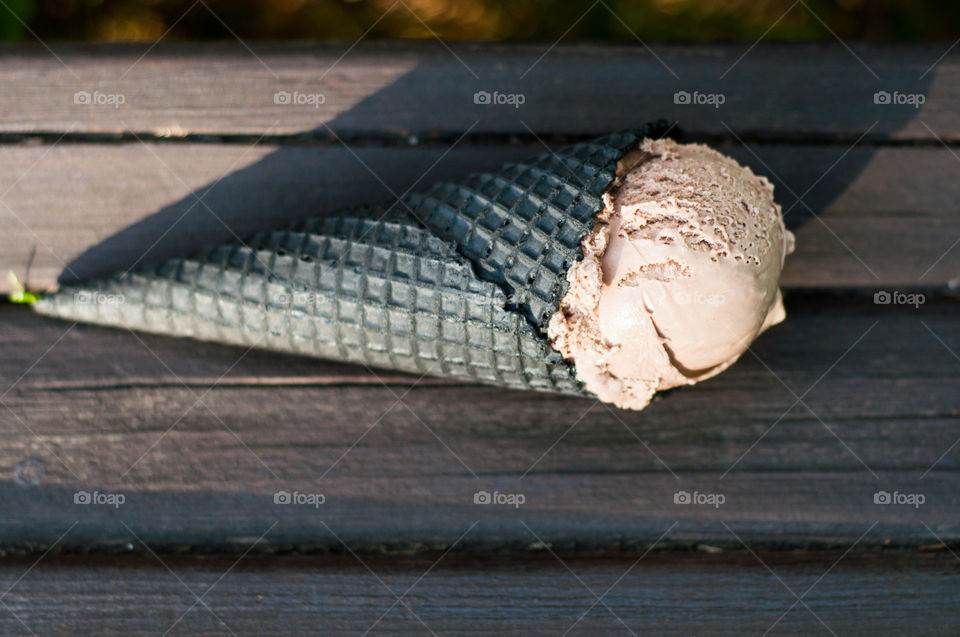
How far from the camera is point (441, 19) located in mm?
2363

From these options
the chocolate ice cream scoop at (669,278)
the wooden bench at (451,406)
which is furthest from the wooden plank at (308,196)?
the chocolate ice cream scoop at (669,278)

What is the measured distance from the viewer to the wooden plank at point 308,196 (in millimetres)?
1667

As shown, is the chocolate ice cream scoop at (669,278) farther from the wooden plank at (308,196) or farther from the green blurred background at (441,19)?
the green blurred background at (441,19)

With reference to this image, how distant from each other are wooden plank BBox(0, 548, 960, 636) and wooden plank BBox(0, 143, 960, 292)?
28.6 inches

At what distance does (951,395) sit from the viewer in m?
1.67

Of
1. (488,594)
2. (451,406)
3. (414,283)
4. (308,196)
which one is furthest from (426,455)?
(308,196)

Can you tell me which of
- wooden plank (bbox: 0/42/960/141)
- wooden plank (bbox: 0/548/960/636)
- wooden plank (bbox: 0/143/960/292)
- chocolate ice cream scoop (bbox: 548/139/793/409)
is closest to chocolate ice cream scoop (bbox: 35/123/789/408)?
chocolate ice cream scoop (bbox: 548/139/793/409)

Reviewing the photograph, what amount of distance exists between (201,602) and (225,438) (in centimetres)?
39

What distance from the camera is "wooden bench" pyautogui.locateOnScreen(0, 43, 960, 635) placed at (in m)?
1.61

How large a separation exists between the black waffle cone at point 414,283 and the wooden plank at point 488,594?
1.68ft

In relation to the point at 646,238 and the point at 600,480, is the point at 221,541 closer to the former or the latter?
the point at 600,480

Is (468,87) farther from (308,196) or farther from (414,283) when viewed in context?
(414,283)

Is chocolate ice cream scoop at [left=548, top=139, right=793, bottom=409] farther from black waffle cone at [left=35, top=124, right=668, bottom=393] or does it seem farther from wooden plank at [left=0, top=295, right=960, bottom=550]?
wooden plank at [left=0, top=295, right=960, bottom=550]

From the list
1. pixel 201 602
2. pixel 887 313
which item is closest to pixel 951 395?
pixel 887 313
